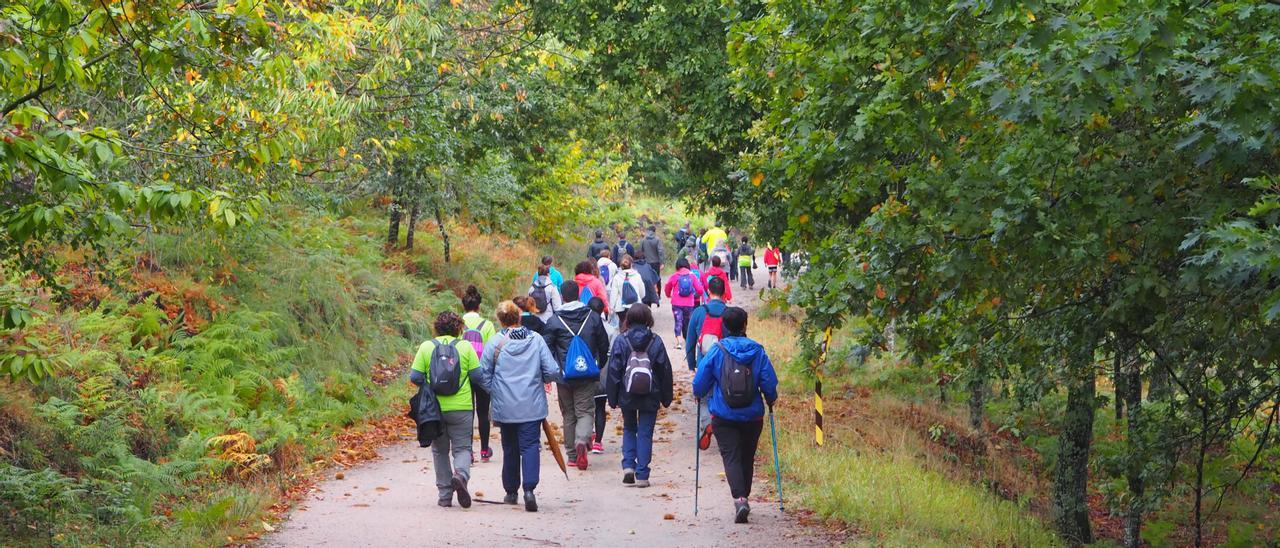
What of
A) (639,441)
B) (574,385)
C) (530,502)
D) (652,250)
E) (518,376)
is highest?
(652,250)

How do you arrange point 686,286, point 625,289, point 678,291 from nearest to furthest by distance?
point 625,289, point 686,286, point 678,291

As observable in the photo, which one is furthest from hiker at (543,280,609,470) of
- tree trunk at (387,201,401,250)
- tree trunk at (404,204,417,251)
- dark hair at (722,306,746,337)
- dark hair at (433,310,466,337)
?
tree trunk at (387,201,401,250)

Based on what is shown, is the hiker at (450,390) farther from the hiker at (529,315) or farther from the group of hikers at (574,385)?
the hiker at (529,315)

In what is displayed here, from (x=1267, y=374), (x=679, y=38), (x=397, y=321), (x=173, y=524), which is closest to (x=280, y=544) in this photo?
(x=173, y=524)

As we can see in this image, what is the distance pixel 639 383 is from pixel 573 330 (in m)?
1.56

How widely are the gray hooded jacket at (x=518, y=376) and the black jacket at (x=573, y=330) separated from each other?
6.51 ft

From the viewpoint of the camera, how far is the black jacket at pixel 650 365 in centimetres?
1122

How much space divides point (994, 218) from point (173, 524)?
6.46 m

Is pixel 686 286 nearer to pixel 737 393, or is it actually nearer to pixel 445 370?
pixel 445 370

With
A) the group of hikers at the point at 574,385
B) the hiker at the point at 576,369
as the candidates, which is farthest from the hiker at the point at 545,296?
the hiker at the point at 576,369

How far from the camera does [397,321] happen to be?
781 inches

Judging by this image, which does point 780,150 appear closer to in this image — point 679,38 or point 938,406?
point 679,38

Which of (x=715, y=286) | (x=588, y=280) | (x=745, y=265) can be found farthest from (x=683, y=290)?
(x=745, y=265)

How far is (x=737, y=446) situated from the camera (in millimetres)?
9555
